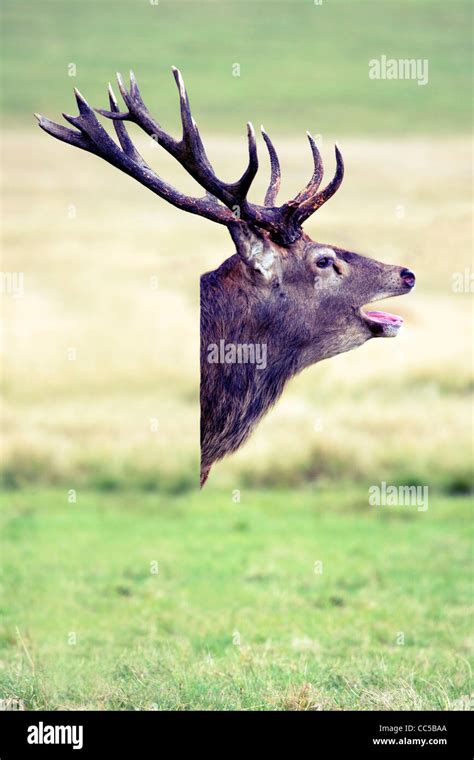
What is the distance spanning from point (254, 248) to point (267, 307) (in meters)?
0.31

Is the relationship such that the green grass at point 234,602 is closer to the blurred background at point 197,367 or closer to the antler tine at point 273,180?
the blurred background at point 197,367

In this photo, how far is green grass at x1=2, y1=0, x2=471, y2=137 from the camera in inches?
1802

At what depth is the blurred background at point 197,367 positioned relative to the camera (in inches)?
405

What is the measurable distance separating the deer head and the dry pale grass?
8226 millimetres

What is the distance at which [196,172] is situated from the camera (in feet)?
23.1

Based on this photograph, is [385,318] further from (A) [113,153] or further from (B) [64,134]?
(B) [64,134]

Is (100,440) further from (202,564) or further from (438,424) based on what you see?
(202,564)

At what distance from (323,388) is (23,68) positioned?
1170 inches

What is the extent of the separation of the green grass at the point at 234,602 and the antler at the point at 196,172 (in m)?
2.48

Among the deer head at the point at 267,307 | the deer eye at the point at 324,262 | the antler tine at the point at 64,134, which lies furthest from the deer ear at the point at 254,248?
the antler tine at the point at 64,134

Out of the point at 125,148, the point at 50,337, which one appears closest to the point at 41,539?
the point at 125,148

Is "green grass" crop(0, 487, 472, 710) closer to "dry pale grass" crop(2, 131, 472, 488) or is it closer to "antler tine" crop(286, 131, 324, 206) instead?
"dry pale grass" crop(2, 131, 472, 488)
